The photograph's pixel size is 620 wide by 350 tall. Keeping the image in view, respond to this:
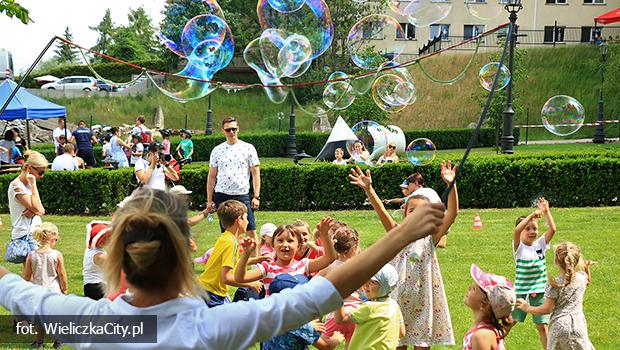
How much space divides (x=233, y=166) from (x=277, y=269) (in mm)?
3611

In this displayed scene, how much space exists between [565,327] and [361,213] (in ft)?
29.8

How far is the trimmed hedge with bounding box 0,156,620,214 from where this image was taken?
49.6 ft

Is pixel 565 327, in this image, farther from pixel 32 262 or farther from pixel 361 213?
pixel 361 213

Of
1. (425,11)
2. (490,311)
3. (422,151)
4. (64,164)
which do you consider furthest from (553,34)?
(490,311)

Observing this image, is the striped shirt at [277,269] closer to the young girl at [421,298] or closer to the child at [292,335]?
the young girl at [421,298]

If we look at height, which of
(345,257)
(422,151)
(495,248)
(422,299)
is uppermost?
(422,151)

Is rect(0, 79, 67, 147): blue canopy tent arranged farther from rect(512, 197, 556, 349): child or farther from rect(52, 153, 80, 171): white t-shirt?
rect(512, 197, 556, 349): child

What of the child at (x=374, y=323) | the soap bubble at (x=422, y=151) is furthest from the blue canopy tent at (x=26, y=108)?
the child at (x=374, y=323)

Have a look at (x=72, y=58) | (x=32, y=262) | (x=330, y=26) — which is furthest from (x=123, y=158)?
(x=72, y=58)

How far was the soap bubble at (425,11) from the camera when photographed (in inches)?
383

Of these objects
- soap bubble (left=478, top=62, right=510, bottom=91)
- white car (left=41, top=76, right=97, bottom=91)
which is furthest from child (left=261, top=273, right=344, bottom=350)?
white car (left=41, top=76, right=97, bottom=91)

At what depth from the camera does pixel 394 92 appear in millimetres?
10891

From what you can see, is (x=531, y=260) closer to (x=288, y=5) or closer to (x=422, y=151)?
(x=422, y=151)

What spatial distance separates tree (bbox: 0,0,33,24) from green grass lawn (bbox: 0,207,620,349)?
133 inches
